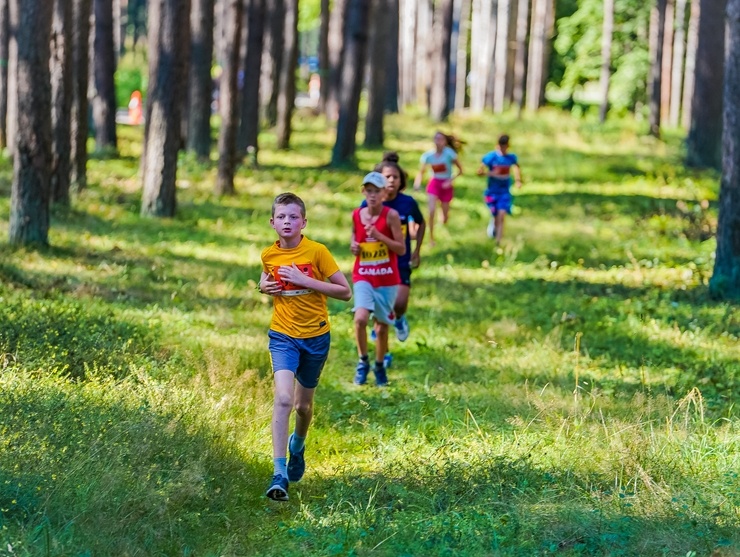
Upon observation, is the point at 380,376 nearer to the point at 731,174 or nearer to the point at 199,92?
the point at 731,174

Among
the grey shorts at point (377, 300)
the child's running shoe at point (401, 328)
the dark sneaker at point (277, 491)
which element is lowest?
the dark sneaker at point (277, 491)

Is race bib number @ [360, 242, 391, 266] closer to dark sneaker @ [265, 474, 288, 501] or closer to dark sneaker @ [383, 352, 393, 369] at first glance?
dark sneaker @ [383, 352, 393, 369]

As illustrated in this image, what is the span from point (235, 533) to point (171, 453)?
0.81 metres

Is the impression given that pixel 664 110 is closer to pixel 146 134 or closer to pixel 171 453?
pixel 146 134

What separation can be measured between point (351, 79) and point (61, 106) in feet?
31.0

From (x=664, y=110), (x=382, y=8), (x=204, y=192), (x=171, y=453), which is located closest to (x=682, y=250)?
(x=204, y=192)

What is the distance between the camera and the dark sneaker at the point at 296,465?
7441mm

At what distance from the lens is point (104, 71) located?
2533cm

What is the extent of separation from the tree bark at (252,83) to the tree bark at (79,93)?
262 inches

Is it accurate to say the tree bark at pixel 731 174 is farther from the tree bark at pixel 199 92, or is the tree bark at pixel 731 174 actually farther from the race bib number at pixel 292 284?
the tree bark at pixel 199 92

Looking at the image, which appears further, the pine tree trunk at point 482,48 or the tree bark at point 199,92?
the pine tree trunk at point 482,48

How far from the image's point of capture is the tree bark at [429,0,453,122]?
119 ft

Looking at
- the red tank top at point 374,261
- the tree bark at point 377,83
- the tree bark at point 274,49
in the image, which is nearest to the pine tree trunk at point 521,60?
the tree bark at point 274,49

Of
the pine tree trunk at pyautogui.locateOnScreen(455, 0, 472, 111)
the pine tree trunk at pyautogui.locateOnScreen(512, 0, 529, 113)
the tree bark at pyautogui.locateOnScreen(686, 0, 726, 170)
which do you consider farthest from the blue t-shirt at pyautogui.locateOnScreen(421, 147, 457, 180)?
the pine tree trunk at pyautogui.locateOnScreen(455, 0, 472, 111)
